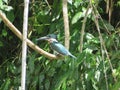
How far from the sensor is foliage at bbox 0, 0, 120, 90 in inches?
77.7

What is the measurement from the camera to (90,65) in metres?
2.01

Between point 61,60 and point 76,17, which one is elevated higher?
point 76,17

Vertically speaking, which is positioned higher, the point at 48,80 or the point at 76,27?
the point at 76,27

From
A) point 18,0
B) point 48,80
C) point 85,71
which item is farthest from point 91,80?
point 18,0

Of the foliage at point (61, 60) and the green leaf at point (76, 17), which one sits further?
the green leaf at point (76, 17)

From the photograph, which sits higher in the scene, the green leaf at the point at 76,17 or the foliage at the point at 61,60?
the green leaf at the point at 76,17

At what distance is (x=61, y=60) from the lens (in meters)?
2.06

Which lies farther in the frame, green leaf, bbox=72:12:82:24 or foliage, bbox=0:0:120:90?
green leaf, bbox=72:12:82:24

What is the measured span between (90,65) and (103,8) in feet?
1.88

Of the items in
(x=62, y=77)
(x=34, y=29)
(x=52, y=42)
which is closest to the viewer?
(x=52, y=42)

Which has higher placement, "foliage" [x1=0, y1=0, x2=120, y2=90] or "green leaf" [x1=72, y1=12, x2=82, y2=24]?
"green leaf" [x1=72, y1=12, x2=82, y2=24]

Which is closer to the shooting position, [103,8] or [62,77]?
[62,77]

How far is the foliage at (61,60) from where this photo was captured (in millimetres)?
1973

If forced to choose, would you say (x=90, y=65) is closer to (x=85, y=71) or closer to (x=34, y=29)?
(x=85, y=71)
